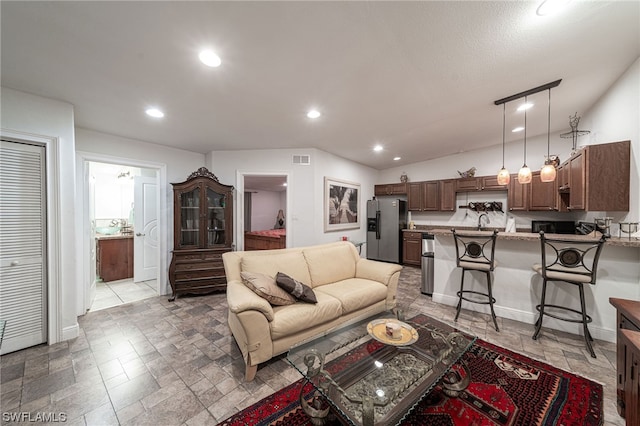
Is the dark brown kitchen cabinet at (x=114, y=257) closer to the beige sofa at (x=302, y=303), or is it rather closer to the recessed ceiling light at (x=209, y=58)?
the beige sofa at (x=302, y=303)

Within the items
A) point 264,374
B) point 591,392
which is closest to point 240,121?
point 264,374

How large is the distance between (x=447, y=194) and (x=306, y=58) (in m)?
4.97

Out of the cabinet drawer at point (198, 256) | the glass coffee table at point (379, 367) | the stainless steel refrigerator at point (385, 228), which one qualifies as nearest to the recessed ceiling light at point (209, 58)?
the glass coffee table at point (379, 367)

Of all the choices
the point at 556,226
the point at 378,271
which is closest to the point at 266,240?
the point at 378,271

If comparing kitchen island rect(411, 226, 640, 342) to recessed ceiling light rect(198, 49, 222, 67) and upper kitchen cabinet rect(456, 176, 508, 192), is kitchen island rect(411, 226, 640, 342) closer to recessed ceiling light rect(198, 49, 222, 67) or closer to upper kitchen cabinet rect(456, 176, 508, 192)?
upper kitchen cabinet rect(456, 176, 508, 192)

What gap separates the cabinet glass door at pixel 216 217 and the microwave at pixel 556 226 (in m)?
5.77

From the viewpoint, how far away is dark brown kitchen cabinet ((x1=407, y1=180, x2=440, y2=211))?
572cm

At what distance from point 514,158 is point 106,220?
29.9 feet

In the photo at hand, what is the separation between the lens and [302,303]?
232 centimetres

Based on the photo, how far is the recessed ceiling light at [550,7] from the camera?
141cm

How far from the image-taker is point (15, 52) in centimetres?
172

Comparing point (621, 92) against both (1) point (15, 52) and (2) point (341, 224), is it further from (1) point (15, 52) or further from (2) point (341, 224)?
(1) point (15, 52)

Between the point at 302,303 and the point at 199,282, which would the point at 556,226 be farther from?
the point at 199,282

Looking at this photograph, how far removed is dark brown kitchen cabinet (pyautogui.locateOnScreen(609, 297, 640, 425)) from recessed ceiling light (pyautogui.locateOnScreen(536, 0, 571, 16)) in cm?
205
